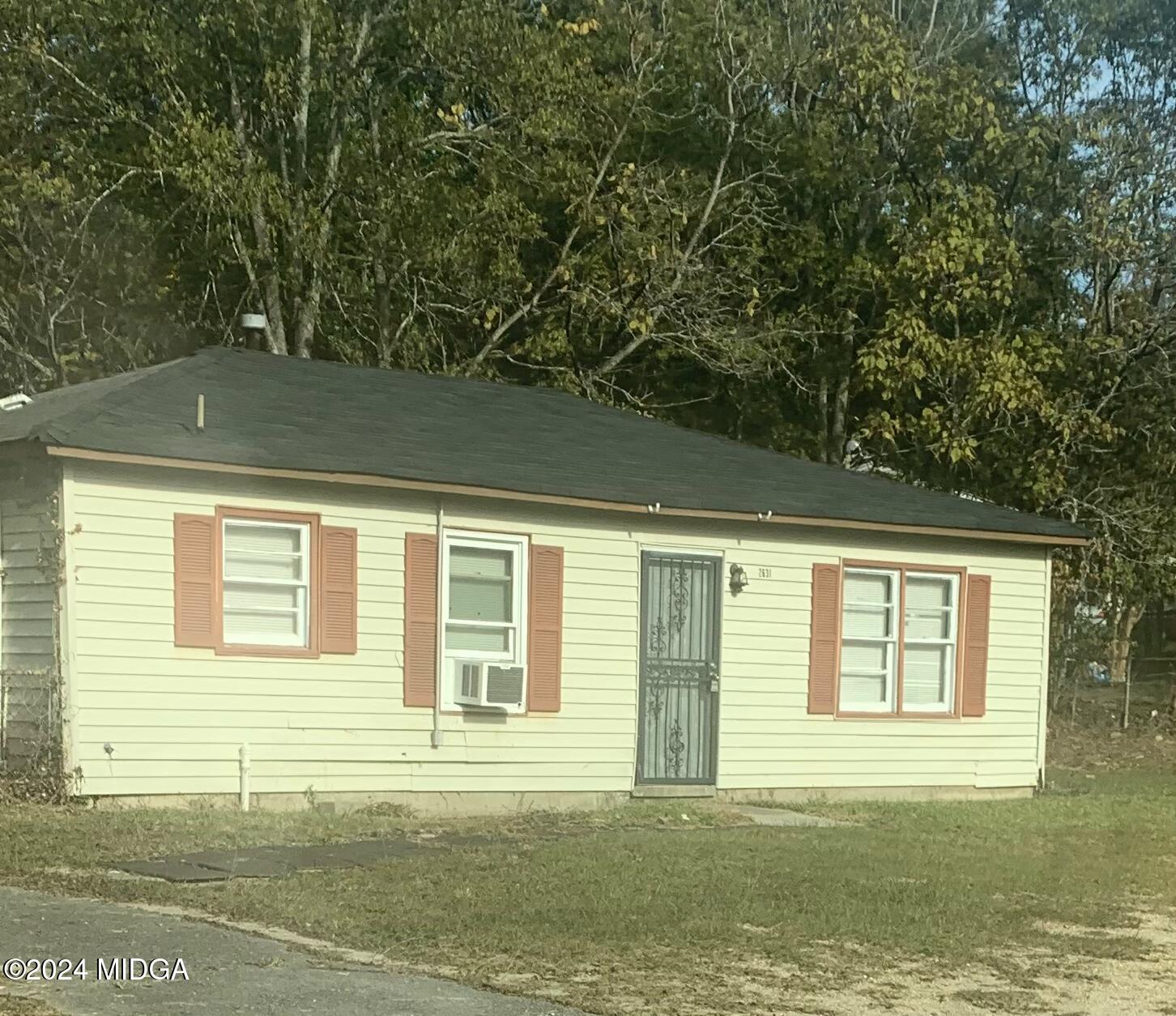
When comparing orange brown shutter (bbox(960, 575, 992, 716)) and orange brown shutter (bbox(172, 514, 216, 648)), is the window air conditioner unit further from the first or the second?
orange brown shutter (bbox(960, 575, 992, 716))

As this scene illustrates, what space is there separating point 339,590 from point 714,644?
3.75 metres

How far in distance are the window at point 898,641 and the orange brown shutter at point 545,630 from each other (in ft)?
10.4

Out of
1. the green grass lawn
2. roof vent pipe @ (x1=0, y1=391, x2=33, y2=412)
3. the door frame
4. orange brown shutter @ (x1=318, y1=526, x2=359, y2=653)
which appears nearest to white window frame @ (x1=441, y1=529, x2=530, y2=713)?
orange brown shutter @ (x1=318, y1=526, x2=359, y2=653)

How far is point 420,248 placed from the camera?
74.4 feet

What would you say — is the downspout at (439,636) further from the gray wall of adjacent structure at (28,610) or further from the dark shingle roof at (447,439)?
the gray wall of adjacent structure at (28,610)

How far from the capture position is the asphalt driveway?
21.3ft

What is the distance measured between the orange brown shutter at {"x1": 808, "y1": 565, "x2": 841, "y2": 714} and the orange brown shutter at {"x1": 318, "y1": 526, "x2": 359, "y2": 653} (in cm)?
466

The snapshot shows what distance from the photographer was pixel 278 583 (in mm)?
13117

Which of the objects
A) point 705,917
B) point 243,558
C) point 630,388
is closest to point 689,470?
point 243,558

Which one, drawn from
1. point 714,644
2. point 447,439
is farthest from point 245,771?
point 714,644

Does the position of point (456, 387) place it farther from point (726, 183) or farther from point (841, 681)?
Answer: point (726, 183)

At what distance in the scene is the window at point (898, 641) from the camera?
53.3ft

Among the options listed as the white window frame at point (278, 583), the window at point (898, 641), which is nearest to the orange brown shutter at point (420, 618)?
the white window frame at point (278, 583)

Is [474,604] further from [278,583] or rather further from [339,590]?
[278,583]
